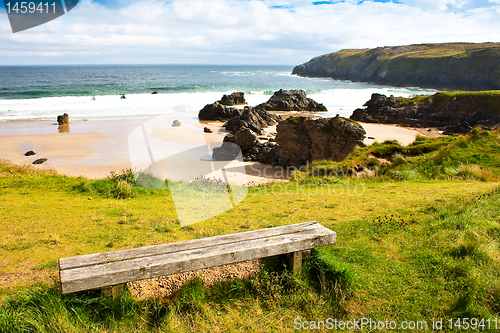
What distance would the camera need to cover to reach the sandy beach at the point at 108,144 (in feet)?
54.4

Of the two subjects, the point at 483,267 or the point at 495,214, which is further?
the point at 495,214

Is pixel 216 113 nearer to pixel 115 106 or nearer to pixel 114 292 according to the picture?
pixel 115 106

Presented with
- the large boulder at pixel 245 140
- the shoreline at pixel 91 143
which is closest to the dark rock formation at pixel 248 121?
the shoreline at pixel 91 143

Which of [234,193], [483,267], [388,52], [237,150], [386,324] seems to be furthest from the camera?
[388,52]

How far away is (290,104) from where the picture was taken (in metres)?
47.0

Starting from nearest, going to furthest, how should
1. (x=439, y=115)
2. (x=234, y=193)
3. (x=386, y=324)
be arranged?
(x=386, y=324) → (x=234, y=193) → (x=439, y=115)

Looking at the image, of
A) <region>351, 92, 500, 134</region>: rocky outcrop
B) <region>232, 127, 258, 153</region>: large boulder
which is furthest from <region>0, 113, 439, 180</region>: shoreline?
<region>351, 92, 500, 134</region>: rocky outcrop

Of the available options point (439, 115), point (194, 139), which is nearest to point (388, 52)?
point (439, 115)

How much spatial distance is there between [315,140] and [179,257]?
1460 cm

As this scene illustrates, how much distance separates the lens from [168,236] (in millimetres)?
5418

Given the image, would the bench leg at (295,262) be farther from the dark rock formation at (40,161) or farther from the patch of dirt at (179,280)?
the dark rock formation at (40,161)

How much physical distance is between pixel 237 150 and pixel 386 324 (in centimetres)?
1715

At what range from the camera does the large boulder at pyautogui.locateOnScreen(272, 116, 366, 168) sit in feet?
52.7

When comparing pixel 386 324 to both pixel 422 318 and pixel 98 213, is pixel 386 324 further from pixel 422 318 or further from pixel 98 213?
pixel 98 213
